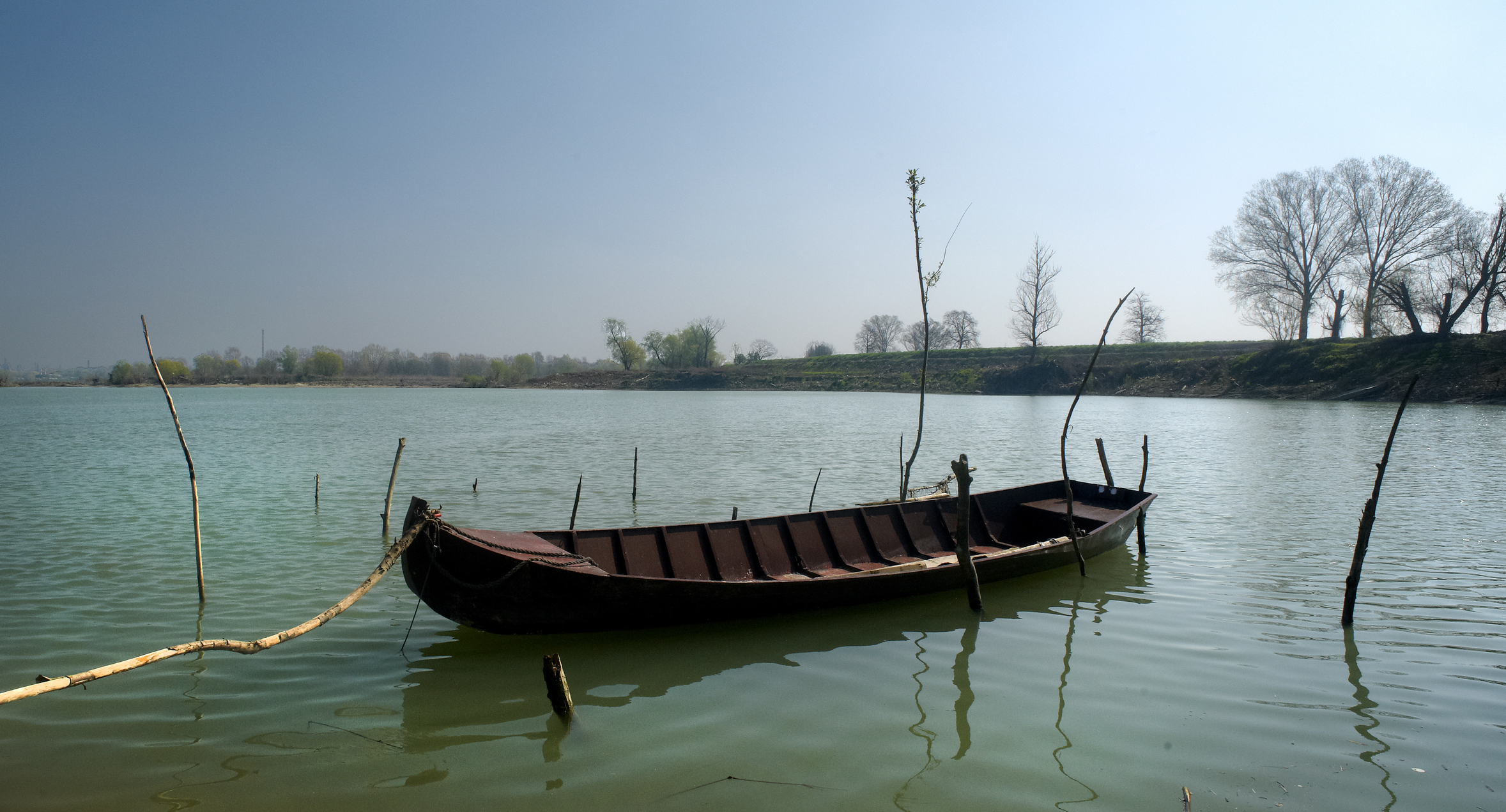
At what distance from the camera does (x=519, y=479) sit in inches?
773

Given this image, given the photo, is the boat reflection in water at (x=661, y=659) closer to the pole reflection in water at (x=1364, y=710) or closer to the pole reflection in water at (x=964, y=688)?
the pole reflection in water at (x=964, y=688)

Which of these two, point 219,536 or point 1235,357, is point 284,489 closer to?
point 219,536

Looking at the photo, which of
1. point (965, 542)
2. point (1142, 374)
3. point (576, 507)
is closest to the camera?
point (965, 542)

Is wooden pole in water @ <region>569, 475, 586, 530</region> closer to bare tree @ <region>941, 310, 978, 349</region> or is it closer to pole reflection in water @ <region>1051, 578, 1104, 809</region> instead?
pole reflection in water @ <region>1051, 578, 1104, 809</region>

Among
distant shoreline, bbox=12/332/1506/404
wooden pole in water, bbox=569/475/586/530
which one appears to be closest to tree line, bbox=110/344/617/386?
distant shoreline, bbox=12/332/1506/404

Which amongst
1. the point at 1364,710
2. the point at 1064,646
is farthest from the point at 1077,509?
the point at 1364,710

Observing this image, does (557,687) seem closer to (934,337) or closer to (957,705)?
(957,705)

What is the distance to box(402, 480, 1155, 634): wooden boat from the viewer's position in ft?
23.4

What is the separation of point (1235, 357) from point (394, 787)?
72.4m

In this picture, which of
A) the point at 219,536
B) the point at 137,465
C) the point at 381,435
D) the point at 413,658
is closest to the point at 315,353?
the point at 381,435

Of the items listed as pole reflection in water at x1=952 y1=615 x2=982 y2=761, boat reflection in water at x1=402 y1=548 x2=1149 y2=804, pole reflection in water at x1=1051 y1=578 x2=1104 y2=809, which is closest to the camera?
pole reflection in water at x1=1051 y1=578 x2=1104 y2=809

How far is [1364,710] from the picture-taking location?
20.4 ft

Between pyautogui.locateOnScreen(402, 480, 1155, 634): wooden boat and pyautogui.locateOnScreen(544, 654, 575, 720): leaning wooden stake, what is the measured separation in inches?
54.1

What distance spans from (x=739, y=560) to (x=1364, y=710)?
6.31 meters
